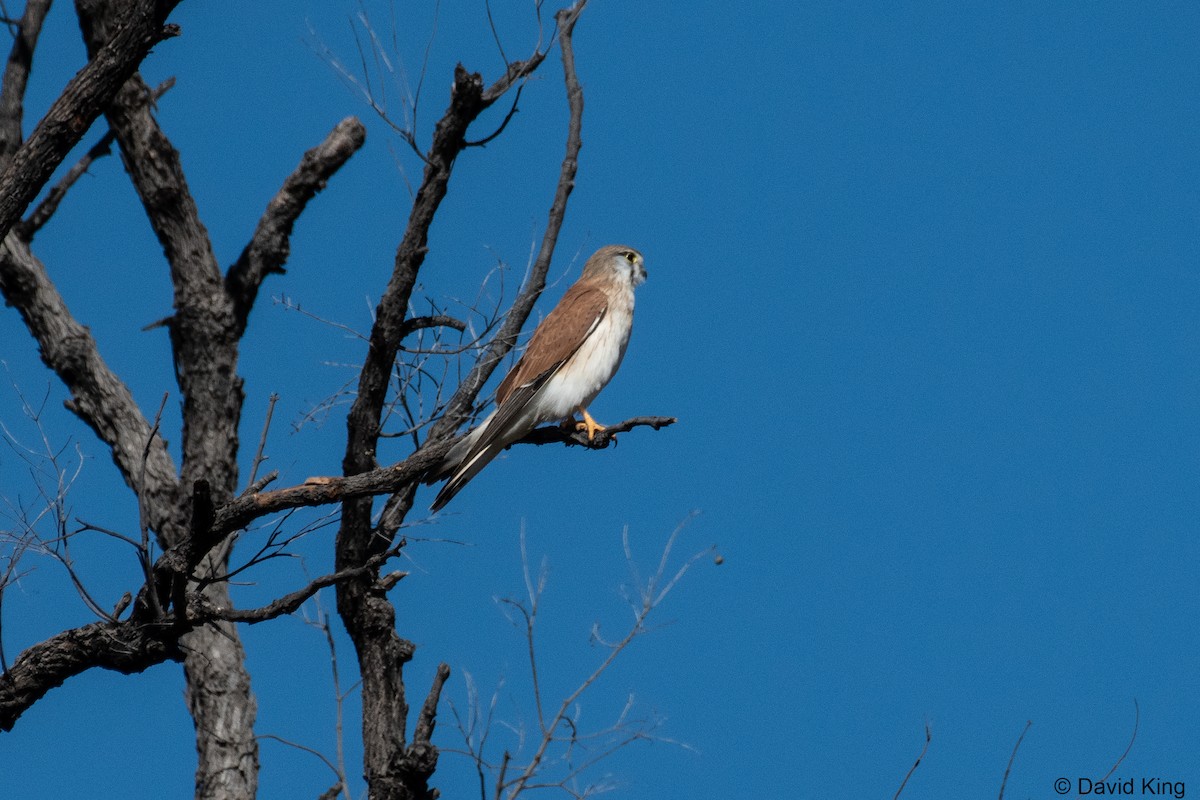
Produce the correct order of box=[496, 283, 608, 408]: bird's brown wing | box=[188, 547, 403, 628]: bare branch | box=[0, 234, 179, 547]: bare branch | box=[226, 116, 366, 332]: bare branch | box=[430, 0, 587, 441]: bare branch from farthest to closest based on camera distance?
1. box=[226, 116, 366, 332]: bare branch
2. box=[0, 234, 179, 547]: bare branch
3. box=[430, 0, 587, 441]: bare branch
4. box=[496, 283, 608, 408]: bird's brown wing
5. box=[188, 547, 403, 628]: bare branch

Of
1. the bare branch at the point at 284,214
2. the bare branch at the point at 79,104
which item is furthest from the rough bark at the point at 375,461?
the bare branch at the point at 284,214

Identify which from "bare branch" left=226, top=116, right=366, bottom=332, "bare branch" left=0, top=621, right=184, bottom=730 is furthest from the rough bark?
"bare branch" left=226, top=116, right=366, bottom=332

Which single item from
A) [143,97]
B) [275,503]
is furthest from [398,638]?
[143,97]

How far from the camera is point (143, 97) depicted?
25.2 feet

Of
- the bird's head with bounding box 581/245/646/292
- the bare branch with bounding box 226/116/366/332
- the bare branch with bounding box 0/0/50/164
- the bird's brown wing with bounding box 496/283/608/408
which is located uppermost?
the bare branch with bounding box 0/0/50/164

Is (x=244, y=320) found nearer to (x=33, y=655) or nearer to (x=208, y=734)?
(x=208, y=734)

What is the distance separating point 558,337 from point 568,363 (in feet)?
0.39

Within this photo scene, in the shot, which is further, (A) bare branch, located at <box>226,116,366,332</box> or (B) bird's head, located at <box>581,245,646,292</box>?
(A) bare branch, located at <box>226,116,366,332</box>

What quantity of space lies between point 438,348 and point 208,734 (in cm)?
258

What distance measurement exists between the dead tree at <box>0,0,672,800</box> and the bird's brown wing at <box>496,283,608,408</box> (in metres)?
0.27

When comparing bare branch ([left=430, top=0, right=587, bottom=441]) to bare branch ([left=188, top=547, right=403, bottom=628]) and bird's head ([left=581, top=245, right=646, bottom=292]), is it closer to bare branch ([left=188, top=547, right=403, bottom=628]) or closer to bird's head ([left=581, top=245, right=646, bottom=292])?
bird's head ([left=581, top=245, right=646, bottom=292])

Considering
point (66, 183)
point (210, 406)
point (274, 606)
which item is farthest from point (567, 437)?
point (66, 183)

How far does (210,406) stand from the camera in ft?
24.8

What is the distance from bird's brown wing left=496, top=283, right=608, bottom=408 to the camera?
528 cm
